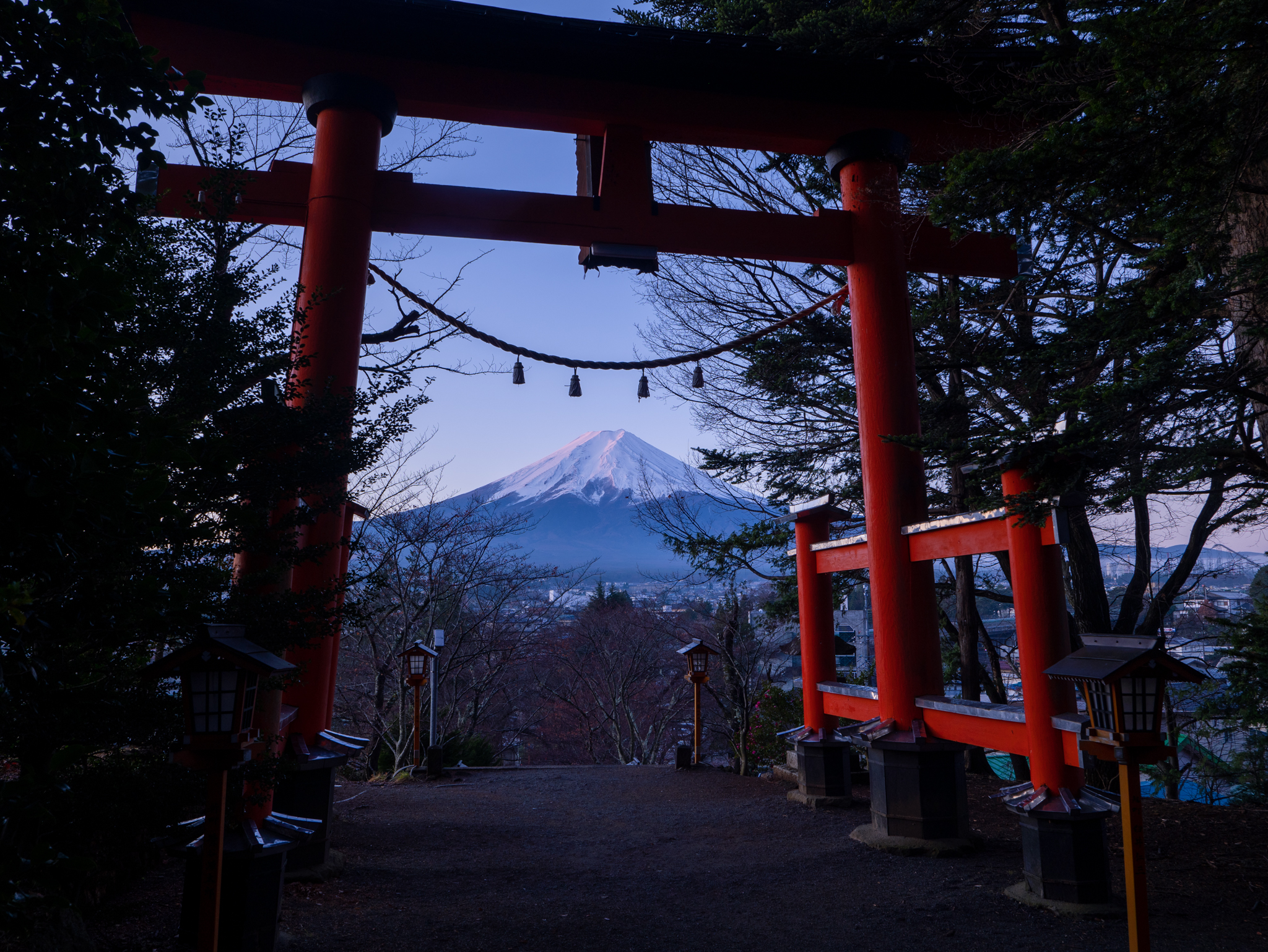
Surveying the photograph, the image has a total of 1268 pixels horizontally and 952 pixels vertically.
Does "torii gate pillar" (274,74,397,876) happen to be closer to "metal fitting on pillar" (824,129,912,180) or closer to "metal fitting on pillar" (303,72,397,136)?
"metal fitting on pillar" (303,72,397,136)

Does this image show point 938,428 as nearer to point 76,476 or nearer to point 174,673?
point 174,673

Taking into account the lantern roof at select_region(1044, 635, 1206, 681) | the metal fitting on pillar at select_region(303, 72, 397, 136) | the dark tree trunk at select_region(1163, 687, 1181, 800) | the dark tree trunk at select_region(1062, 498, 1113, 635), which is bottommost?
the dark tree trunk at select_region(1163, 687, 1181, 800)

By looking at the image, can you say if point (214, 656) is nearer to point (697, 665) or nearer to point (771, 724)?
point (771, 724)

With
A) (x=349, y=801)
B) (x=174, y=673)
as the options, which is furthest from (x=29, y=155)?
(x=349, y=801)

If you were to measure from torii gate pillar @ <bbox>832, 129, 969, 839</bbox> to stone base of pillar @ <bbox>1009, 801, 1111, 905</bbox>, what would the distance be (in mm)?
1057

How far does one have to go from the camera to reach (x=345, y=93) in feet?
17.2

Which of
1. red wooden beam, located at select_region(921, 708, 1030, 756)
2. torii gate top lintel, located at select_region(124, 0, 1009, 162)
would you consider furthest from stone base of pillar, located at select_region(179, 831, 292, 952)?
torii gate top lintel, located at select_region(124, 0, 1009, 162)

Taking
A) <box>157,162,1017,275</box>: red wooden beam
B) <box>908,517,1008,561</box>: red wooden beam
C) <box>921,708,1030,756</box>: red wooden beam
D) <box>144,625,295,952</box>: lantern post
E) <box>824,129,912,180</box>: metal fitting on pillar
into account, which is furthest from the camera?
<box>824,129,912,180</box>: metal fitting on pillar

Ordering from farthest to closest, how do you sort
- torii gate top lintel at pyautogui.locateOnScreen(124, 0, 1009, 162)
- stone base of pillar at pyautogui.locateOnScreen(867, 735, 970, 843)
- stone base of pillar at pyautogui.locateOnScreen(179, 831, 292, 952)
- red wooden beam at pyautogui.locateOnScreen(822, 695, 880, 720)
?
red wooden beam at pyautogui.locateOnScreen(822, 695, 880, 720) < torii gate top lintel at pyautogui.locateOnScreen(124, 0, 1009, 162) < stone base of pillar at pyautogui.locateOnScreen(867, 735, 970, 843) < stone base of pillar at pyautogui.locateOnScreen(179, 831, 292, 952)

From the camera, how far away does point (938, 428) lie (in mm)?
7430

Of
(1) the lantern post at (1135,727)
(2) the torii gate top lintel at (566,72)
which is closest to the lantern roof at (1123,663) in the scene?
(1) the lantern post at (1135,727)

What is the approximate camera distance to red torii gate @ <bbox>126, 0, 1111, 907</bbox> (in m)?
4.99

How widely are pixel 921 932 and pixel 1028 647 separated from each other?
1.59 m

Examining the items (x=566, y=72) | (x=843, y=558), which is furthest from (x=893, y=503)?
(x=566, y=72)
